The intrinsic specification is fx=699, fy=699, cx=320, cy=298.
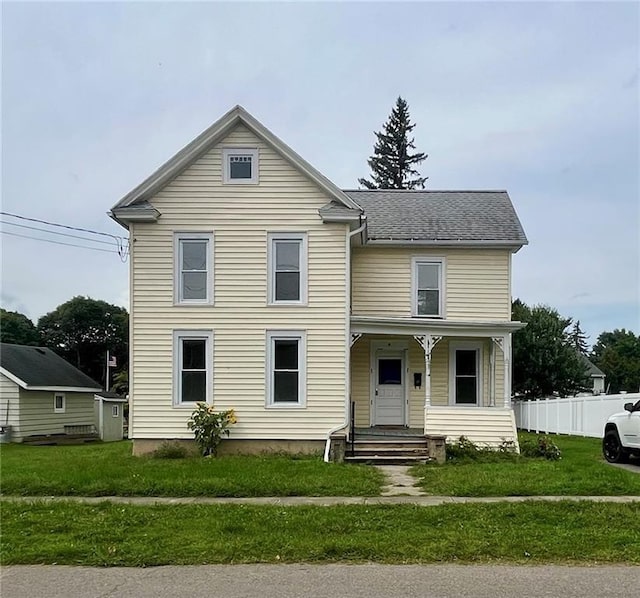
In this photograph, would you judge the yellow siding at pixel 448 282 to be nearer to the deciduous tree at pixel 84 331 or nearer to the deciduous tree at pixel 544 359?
the deciduous tree at pixel 544 359

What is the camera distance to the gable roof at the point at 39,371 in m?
29.3

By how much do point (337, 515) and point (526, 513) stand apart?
239 cm

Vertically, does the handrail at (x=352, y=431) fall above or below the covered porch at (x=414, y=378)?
below

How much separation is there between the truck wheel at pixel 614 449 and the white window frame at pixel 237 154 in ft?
32.3

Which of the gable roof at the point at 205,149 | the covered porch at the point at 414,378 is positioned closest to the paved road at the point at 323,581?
the gable roof at the point at 205,149

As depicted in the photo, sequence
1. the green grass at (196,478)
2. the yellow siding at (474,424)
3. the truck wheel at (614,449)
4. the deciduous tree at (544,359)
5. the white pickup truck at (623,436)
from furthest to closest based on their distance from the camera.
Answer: the deciduous tree at (544,359) < the yellow siding at (474,424) < the truck wheel at (614,449) < the white pickup truck at (623,436) < the green grass at (196,478)

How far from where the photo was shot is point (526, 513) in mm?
8820

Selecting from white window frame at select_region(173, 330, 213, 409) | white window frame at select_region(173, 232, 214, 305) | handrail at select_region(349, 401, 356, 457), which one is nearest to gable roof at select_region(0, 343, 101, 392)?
white window frame at select_region(173, 330, 213, 409)

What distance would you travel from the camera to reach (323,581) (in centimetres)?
627

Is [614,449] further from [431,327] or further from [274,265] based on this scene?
[274,265]

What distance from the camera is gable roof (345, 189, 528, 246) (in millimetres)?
18438

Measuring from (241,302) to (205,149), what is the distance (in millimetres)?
3708

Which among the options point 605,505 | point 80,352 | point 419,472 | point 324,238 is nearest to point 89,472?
point 419,472

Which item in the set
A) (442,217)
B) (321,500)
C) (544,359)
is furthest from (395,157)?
(321,500)
